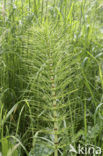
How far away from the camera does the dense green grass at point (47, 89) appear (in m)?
1.12

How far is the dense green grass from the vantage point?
3.68 ft

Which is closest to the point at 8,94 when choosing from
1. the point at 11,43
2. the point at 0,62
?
the point at 0,62

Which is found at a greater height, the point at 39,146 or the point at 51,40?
the point at 51,40

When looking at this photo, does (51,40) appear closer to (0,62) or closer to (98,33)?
(0,62)

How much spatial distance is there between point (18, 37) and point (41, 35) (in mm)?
549

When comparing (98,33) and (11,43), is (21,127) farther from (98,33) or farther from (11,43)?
(98,33)

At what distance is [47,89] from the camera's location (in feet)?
3.71

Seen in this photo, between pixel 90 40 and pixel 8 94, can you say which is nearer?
pixel 8 94

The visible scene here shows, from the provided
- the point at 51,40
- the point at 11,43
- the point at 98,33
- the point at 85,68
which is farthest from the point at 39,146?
the point at 98,33

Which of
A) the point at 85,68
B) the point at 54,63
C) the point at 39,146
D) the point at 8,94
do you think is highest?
the point at 54,63

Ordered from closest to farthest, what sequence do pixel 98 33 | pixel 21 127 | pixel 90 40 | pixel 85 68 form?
pixel 21 127
pixel 85 68
pixel 90 40
pixel 98 33

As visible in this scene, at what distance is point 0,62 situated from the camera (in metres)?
1.48

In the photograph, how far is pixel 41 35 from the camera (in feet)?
3.93

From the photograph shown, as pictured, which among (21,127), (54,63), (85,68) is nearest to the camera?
(54,63)
